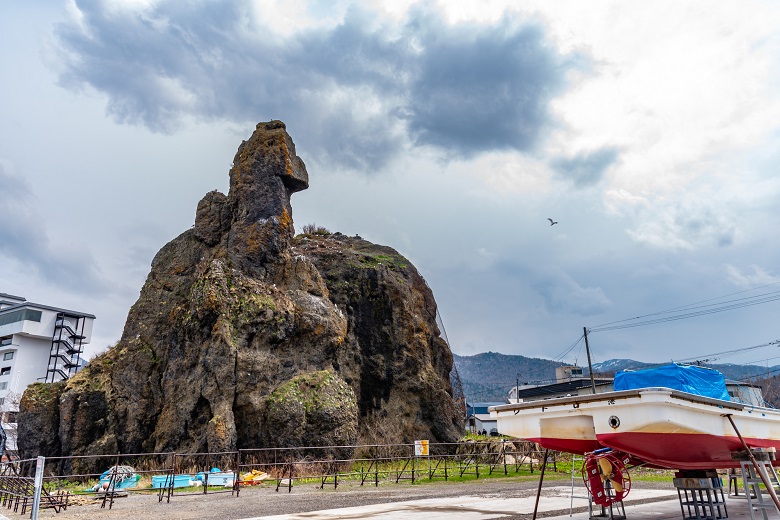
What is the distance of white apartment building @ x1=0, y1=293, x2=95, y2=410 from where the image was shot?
225 ft

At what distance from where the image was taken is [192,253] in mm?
32094

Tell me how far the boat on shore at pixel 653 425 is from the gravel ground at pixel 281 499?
6.78 feet

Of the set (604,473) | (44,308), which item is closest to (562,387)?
(604,473)

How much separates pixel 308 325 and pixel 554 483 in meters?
13.9

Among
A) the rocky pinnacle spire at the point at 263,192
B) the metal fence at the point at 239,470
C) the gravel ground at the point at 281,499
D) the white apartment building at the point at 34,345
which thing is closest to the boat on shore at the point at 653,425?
the gravel ground at the point at 281,499

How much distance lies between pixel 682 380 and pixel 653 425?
10.3 ft

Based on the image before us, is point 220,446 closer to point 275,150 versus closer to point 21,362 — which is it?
point 275,150

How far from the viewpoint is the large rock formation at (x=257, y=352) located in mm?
24141

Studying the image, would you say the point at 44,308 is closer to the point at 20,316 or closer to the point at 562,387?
the point at 20,316

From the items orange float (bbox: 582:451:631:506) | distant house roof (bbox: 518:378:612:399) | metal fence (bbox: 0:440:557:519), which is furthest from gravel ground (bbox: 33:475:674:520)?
distant house roof (bbox: 518:378:612:399)

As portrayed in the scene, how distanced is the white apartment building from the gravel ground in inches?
2508

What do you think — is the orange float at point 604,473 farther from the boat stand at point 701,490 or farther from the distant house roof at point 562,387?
the distant house roof at point 562,387

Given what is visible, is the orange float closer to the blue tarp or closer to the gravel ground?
the gravel ground

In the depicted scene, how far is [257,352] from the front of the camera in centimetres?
2542
